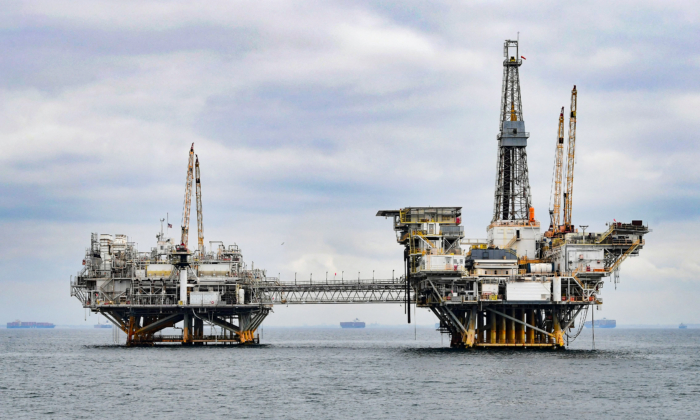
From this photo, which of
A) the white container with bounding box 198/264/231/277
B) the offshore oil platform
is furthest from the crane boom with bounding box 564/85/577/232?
the white container with bounding box 198/264/231/277

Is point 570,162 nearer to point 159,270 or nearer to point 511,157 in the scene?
point 511,157

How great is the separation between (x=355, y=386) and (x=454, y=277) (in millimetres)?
29013

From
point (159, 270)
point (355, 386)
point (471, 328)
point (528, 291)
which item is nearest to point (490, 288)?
point (528, 291)

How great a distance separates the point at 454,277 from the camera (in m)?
100

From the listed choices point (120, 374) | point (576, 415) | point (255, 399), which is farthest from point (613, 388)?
point (120, 374)

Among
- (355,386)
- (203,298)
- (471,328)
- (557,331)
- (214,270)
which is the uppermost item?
(214,270)

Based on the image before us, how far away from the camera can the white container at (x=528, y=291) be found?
99500 millimetres

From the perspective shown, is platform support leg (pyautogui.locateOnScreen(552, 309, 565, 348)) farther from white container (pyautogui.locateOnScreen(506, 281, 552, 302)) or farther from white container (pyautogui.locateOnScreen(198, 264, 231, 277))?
white container (pyautogui.locateOnScreen(198, 264, 231, 277))

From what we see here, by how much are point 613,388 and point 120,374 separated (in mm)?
44741

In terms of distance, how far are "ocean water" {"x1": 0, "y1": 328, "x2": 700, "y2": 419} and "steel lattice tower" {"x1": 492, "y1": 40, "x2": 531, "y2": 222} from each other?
24.3 m

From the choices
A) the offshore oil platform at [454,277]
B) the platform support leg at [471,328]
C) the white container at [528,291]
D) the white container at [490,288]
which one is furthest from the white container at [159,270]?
the white container at [528,291]

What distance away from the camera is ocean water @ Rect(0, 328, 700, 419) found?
200 feet

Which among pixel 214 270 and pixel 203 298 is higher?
pixel 214 270

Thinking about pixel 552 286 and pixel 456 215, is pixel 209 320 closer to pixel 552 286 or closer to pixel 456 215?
pixel 456 215
